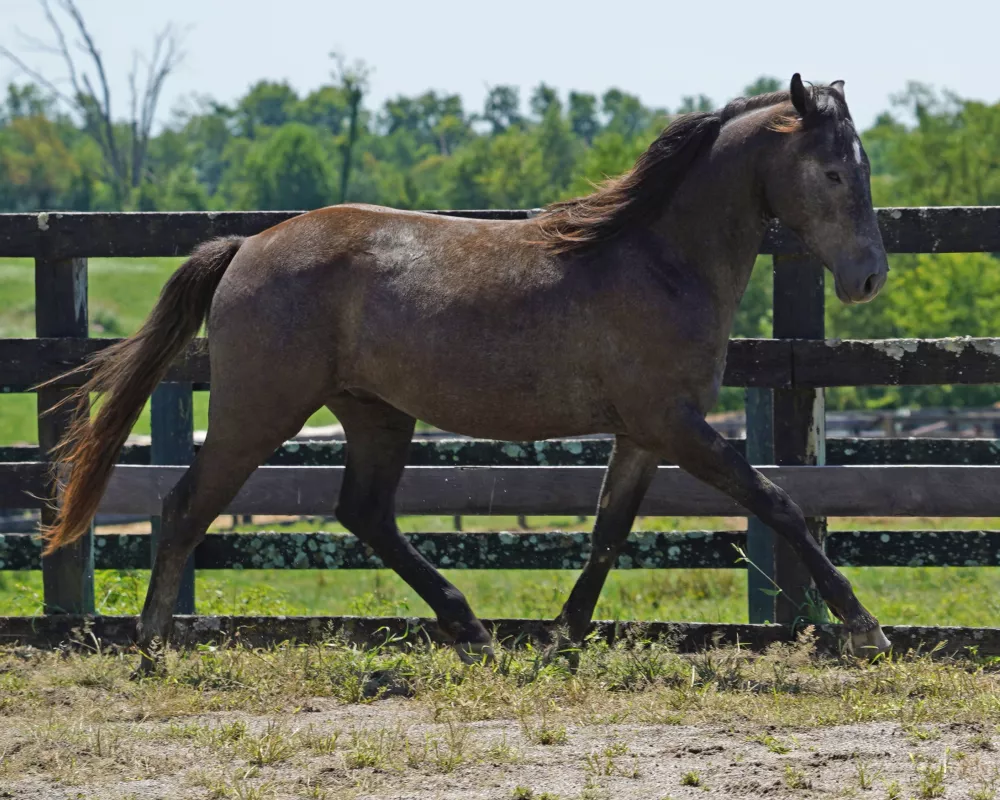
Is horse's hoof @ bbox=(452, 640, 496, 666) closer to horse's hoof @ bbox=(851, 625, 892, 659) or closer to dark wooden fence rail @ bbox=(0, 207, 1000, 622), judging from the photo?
dark wooden fence rail @ bbox=(0, 207, 1000, 622)

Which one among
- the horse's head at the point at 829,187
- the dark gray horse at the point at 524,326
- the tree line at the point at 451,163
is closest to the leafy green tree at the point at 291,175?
the tree line at the point at 451,163

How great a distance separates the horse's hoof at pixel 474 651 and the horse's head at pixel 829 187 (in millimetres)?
1847

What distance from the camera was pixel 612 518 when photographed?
5129 millimetres

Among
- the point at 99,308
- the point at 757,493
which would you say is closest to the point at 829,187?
the point at 757,493

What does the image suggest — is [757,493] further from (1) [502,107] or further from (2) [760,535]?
(1) [502,107]

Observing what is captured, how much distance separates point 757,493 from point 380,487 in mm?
1594

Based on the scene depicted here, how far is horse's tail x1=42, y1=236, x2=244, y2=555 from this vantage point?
5250mm

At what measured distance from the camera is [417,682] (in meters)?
4.68

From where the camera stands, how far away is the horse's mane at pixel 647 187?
4918mm

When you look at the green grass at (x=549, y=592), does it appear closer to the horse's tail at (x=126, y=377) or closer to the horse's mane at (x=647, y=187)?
the horse's tail at (x=126, y=377)

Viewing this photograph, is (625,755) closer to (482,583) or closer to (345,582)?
(482,583)

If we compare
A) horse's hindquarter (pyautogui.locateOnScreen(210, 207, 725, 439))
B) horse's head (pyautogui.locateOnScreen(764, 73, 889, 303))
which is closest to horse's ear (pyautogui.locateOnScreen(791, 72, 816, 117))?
horse's head (pyautogui.locateOnScreen(764, 73, 889, 303))

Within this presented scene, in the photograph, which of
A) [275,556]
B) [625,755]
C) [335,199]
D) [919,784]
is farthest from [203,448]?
[335,199]

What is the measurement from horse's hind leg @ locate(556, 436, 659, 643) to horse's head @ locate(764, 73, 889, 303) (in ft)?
3.42
